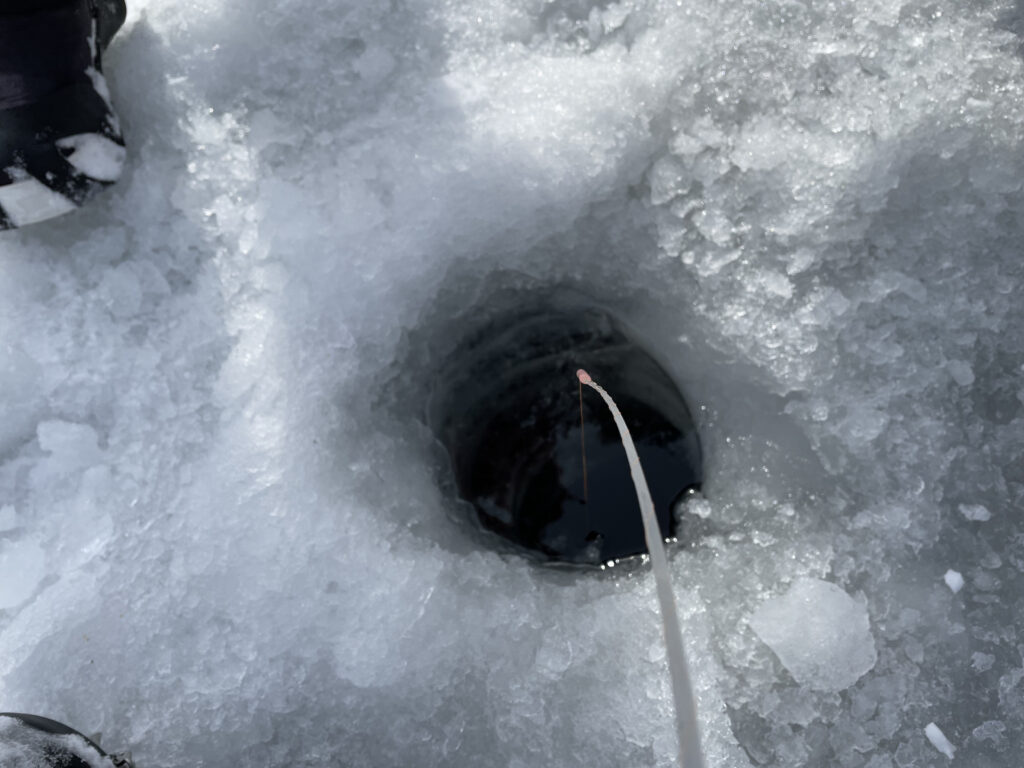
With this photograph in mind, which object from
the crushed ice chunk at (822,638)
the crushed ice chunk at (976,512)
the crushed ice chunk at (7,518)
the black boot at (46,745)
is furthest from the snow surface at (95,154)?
the crushed ice chunk at (976,512)

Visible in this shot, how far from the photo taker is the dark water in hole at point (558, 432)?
117cm

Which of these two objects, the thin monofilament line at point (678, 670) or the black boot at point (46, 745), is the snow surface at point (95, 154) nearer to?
the black boot at point (46, 745)

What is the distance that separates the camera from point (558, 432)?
1.30 metres

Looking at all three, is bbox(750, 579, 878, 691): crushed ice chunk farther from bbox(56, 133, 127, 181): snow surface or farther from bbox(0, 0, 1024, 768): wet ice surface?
bbox(56, 133, 127, 181): snow surface

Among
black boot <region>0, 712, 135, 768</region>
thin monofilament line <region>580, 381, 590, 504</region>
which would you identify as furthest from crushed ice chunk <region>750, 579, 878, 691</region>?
black boot <region>0, 712, 135, 768</region>

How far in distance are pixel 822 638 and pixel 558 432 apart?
20.6 inches

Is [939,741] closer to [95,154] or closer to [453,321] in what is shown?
Answer: [453,321]

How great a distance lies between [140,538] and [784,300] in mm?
799

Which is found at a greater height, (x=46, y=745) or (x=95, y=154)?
(x=95, y=154)

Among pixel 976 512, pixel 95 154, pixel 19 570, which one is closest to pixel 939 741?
pixel 976 512

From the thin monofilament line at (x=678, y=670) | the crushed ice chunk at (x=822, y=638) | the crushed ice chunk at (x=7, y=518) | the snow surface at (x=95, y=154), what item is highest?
the snow surface at (x=95, y=154)

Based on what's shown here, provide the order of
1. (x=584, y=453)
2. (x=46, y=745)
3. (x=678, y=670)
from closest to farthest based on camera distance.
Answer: (x=678, y=670) → (x=46, y=745) → (x=584, y=453)

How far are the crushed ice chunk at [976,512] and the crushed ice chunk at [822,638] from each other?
0.52 feet

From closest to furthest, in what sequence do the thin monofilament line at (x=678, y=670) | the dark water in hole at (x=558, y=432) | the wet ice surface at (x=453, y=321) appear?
1. the thin monofilament line at (x=678, y=670)
2. the wet ice surface at (x=453, y=321)
3. the dark water in hole at (x=558, y=432)
